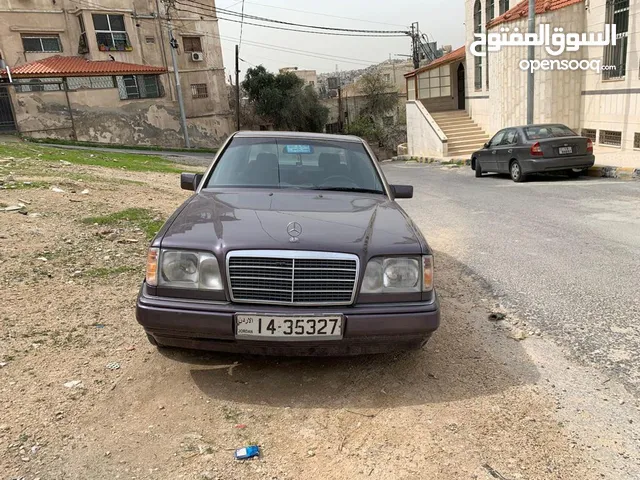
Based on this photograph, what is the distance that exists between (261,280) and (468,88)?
26.4m

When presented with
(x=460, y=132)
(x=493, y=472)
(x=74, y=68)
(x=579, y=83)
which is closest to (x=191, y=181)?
(x=493, y=472)

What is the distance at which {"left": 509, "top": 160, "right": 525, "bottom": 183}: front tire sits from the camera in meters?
12.8

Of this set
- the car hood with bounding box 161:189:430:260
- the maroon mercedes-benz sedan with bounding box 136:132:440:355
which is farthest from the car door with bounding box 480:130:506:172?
the maroon mercedes-benz sedan with bounding box 136:132:440:355

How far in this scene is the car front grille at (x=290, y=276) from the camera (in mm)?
2828

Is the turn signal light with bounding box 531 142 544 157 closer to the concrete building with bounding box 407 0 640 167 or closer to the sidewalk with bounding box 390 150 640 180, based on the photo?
the sidewalk with bounding box 390 150 640 180

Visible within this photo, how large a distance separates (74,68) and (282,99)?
17.3 meters

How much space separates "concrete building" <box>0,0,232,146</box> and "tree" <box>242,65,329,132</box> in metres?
5.63

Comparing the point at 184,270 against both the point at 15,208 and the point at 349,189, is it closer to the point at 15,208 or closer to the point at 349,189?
the point at 349,189

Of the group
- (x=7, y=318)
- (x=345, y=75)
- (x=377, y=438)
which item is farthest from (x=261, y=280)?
(x=345, y=75)

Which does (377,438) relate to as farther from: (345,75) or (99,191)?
(345,75)

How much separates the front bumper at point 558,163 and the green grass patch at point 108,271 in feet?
33.5

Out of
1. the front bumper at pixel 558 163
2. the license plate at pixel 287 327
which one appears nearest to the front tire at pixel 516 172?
the front bumper at pixel 558 163

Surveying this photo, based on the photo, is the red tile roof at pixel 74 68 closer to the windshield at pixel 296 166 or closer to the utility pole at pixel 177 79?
the utility pole at pixel 177 79

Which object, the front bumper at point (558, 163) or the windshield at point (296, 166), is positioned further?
the front bumper at point (558, 163)
